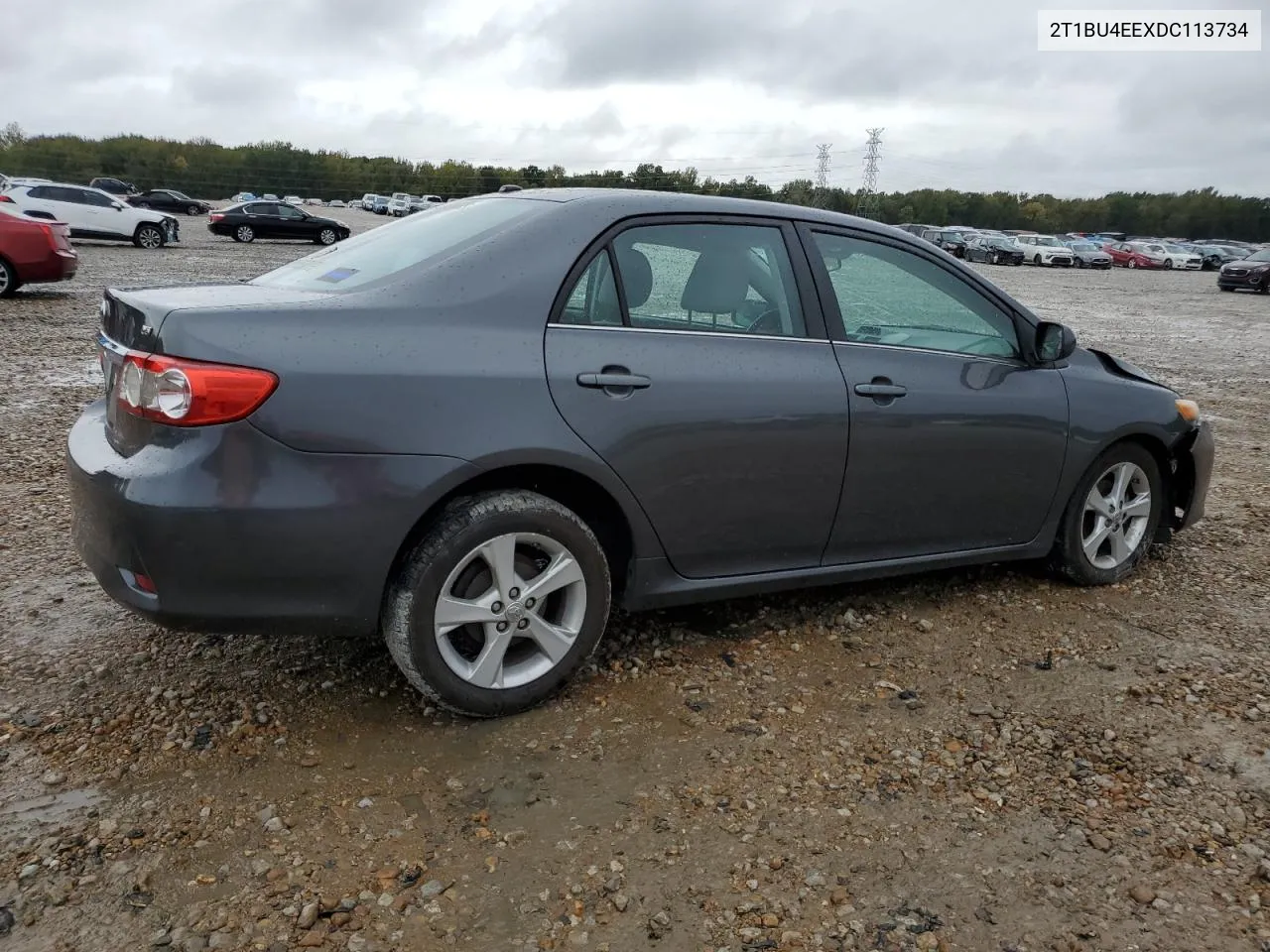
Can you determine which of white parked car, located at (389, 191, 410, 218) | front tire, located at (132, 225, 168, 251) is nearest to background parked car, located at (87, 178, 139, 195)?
white parked car, located at (389, 191, 410, 218)

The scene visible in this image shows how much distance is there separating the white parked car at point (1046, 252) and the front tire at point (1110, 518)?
43.8 m

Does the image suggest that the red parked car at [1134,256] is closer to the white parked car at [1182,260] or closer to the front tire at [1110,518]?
the white parked car at [1182,260]

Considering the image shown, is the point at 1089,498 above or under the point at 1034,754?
above

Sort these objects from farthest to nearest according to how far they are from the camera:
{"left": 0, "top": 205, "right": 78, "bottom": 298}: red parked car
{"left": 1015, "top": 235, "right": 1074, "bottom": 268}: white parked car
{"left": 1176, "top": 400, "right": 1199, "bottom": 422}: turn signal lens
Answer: {"left": 1015, "top": 235, "right": 1074, "bottom": 268}: white parked car
{"left": 0, "top": 205, "right": 78, "bottom": 298}: red parked car
{"left": 1176, "top": 400, "right": 1199, "bottom": 422}: turn signal lens

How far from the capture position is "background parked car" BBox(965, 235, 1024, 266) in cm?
4388

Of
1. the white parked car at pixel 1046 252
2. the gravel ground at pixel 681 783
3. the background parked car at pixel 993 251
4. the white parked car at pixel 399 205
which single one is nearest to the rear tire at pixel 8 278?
the gravel ground at pixel 681 783

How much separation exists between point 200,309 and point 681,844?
1.90 meters

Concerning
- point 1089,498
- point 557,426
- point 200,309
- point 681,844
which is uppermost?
point 200,309

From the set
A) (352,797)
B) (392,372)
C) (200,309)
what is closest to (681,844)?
(352,797)

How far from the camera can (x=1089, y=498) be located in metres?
4.33

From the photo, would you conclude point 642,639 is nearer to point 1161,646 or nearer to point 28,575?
point 1161,646

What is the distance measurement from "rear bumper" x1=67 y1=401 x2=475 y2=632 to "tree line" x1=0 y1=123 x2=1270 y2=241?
50.7 m

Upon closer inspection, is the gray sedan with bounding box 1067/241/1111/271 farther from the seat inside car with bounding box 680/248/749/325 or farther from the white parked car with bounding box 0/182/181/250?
the seat inside car with bounding box 680/248/749/325

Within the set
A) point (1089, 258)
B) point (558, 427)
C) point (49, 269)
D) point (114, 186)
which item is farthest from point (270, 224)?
point (1089, 258)
